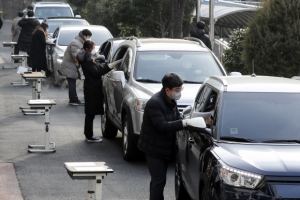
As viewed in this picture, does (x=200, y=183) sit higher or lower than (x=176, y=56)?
lower

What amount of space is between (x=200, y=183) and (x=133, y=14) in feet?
78.1

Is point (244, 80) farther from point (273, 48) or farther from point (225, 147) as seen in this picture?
point (273, 48)

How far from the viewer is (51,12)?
117ft

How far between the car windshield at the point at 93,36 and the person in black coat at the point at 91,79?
30.1 ft

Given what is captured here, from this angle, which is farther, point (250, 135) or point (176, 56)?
point (176, 56)

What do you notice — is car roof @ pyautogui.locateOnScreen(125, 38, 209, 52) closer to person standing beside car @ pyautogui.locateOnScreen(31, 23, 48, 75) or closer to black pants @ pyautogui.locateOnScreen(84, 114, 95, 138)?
black pants @ pyautogui.locateOnScreen(84, 114, 95, 138)

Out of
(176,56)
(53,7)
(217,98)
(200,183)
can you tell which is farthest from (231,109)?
(53,7)

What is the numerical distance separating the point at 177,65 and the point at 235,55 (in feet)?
25.3

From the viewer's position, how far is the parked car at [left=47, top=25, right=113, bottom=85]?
2333 cm

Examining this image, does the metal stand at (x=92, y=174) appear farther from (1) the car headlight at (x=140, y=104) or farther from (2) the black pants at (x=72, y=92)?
(2) the black pants at (x=72, y=92)

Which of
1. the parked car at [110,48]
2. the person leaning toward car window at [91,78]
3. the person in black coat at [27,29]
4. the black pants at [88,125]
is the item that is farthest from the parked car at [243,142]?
the person in black coat at [27,29]

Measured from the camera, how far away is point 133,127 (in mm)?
12445

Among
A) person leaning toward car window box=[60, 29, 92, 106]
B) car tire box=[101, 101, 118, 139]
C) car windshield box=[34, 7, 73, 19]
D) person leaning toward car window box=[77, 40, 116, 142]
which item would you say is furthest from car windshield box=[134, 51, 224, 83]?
car windshield box=[34, 7, 73, 19]

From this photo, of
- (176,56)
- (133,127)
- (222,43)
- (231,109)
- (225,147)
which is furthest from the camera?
(222,43)
